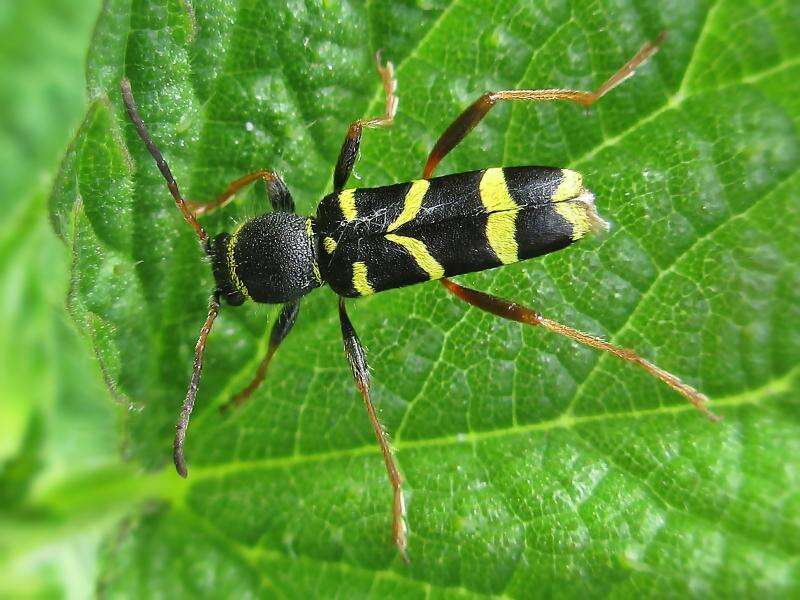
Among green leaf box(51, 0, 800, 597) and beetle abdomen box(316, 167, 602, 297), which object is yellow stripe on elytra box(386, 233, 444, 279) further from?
green leaf box(51, 0, 800, 597)

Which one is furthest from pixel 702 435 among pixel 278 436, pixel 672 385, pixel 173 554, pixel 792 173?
pixel 173 554

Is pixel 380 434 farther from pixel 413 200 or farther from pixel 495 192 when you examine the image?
pixel 495 192

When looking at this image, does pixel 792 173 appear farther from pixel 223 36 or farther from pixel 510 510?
pixel 223 36

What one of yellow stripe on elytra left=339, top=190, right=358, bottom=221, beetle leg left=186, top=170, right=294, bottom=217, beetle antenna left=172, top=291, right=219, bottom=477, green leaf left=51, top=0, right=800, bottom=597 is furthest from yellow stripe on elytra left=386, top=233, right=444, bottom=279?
beetle antenna left=172, top=291, right=219, bottom=477

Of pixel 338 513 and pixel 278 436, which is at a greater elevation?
pixel 278 436

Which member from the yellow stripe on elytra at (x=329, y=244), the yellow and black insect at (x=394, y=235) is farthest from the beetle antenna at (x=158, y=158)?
the yellow stripe on elytra at (x=329, y=244)

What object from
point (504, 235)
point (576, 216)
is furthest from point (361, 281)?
point (576, 216)

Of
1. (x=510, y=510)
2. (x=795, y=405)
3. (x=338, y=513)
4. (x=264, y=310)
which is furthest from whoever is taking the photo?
(x=264, y=310)
